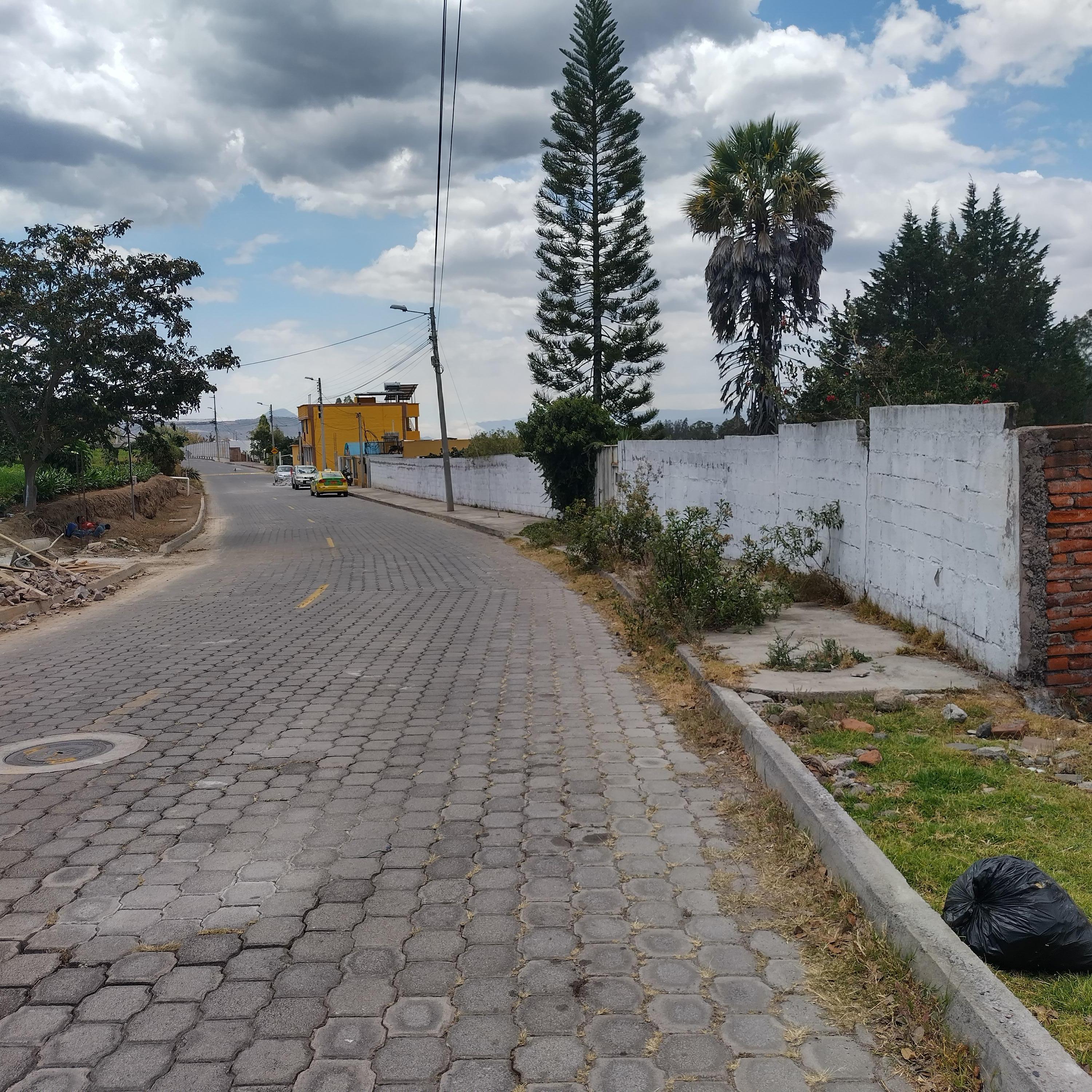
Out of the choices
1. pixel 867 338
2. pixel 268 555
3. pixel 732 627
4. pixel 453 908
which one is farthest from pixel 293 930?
pixel 268 555

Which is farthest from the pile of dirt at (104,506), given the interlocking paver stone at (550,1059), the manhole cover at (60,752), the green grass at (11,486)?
the interlocking paver stone at (550,1059)

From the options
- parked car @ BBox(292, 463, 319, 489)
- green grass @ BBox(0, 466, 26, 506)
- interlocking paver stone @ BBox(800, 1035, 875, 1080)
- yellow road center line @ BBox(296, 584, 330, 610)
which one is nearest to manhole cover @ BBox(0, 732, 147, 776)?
interlocking paver stone @ BBox(800, 1035, 875, 1080)

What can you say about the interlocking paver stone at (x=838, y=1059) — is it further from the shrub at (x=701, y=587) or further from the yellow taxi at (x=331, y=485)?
the yellow taxi at (x=331, y=485)

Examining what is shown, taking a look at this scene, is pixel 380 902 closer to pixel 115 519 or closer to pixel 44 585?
pixel 44 585

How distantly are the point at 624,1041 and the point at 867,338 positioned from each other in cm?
1186

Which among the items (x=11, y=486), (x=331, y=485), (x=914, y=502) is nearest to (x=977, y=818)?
(x=914, y=502)

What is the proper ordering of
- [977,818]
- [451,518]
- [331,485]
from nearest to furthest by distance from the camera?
1. [977,818]
2. [451,518]
3. [331,485]

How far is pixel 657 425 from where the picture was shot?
135ft

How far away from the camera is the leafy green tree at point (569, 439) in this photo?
23500mm

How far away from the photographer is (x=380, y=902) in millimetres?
3996

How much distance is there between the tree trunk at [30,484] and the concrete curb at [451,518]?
36.0 feet

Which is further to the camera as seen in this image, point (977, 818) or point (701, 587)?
point (701, 587)

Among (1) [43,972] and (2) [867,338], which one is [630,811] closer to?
(1) [43,972]

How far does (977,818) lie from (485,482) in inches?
1304
